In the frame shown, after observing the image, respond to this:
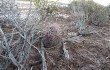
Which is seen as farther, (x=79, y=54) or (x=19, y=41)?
(x=79, y=54)

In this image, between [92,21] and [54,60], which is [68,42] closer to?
[54,60]

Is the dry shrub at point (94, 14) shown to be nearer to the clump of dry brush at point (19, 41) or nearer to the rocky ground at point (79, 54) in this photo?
the rocky ground at point (79, 54)

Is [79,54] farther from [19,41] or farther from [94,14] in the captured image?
[94,14]

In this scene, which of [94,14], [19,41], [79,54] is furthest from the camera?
[94,14]

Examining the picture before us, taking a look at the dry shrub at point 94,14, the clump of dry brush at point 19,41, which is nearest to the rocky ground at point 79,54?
the clump of dry brush at point 19,41

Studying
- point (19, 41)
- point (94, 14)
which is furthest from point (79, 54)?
point (94, 14)

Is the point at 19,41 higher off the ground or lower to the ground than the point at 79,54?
higher

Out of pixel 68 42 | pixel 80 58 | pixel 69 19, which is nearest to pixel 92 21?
pixel 69 19

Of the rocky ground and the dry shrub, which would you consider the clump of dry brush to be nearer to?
the rocky ground

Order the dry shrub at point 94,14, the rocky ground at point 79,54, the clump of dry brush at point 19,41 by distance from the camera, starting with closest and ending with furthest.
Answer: the clump of dry brush at point 19,41
the rocky ground at point 79,54
the dry shrub at point 94,14

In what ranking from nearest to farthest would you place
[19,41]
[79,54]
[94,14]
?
1. [19,41]
2. [79,54]
3. [94,14]

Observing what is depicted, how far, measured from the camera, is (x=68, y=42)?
5.27m

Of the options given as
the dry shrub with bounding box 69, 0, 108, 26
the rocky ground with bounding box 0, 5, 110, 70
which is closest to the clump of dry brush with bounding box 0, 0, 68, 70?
the rocky ground with bounding box 0, 5, 110, 70

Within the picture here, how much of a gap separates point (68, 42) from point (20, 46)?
1266mm
